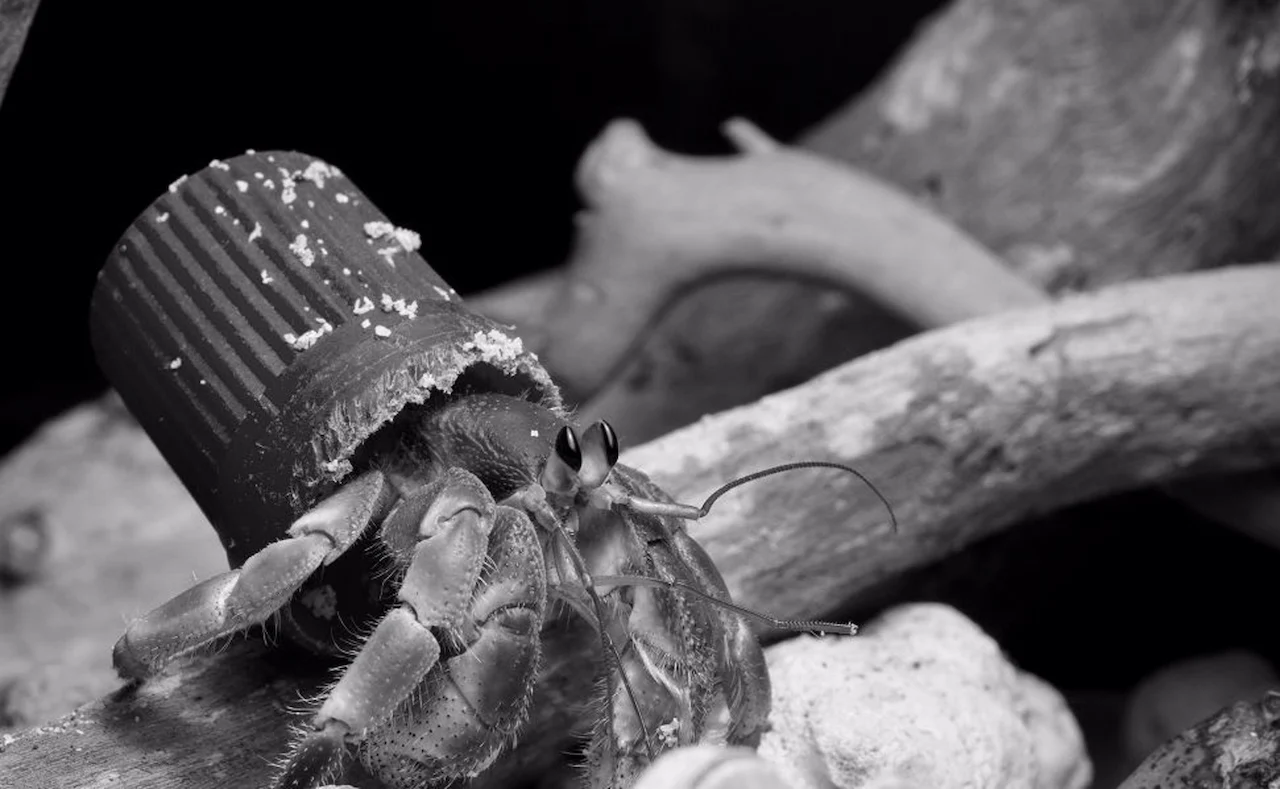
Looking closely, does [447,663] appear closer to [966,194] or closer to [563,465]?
[563,465]

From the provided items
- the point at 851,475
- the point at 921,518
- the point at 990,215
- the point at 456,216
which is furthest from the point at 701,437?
the point at 456,216

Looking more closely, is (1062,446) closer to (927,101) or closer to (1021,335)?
(1021,335)

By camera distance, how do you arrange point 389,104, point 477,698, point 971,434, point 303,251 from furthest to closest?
point 389,104
point 971,434
point 303,251
point 477,698

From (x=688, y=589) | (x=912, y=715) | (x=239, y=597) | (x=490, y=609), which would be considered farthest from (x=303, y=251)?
(x=912, y=715)

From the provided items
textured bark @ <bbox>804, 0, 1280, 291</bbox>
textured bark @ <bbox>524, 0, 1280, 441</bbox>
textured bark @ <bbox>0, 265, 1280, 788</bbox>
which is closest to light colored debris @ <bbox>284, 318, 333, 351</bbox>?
textured bark @ <bbox>0, 265, 1280, 788</bbox>

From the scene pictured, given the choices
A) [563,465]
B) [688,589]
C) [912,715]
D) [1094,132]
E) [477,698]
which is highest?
[1094,132]

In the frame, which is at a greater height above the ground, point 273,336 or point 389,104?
point 273,336

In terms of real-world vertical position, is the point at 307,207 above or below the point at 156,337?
above
